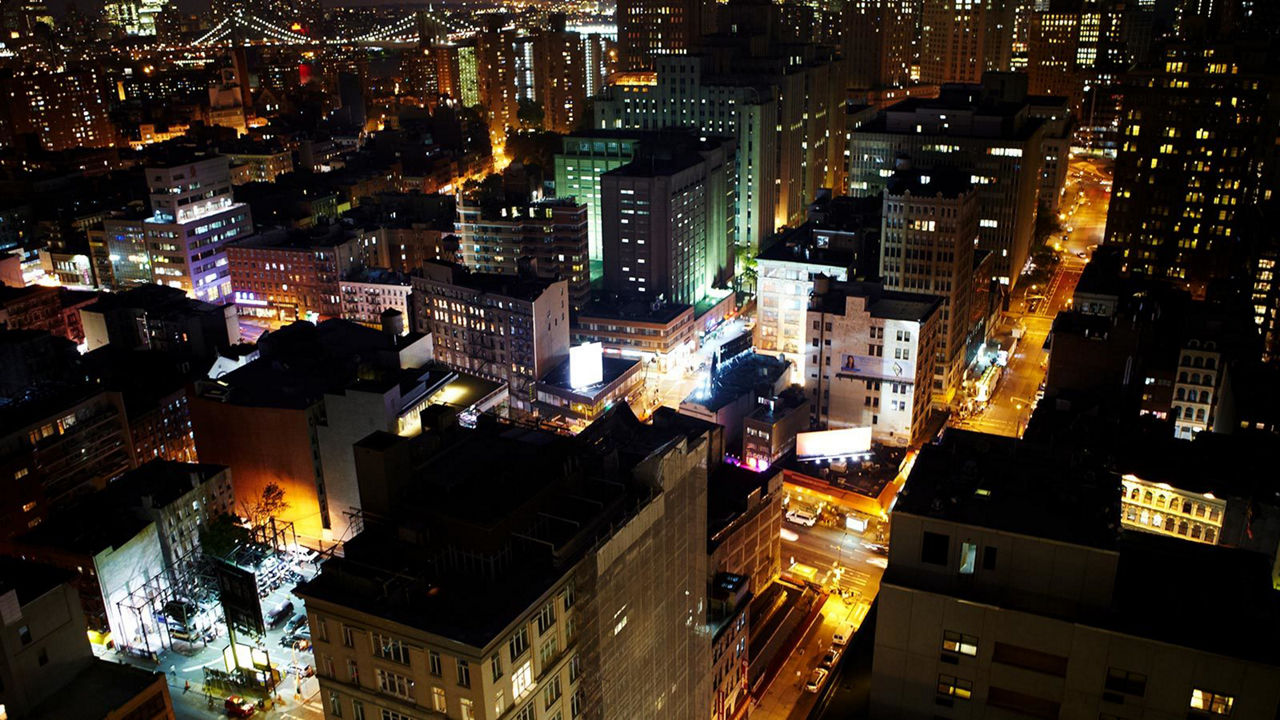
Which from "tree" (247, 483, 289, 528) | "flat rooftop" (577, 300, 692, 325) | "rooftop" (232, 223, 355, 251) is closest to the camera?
"tree" (247, 483, 289, 528)

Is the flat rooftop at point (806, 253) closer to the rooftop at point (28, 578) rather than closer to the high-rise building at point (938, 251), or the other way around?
the high-rise building at point (938, 251)

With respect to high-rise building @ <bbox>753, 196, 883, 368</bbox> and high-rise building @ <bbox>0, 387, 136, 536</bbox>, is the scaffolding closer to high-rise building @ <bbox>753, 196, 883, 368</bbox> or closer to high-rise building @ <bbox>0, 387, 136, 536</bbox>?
high-rise building @ <bbox>0, 387, 136, 536</bbox>

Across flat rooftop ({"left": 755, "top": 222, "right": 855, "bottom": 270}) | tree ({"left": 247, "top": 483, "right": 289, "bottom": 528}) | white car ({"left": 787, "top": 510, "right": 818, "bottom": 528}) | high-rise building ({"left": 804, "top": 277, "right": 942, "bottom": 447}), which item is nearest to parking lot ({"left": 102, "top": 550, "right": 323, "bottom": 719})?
tree ({"left": 247, "top": 483, "right": 289, "bottom": 528})

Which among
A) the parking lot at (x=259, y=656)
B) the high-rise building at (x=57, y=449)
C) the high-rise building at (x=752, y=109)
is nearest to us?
the parking lot at (x=259, y=656)

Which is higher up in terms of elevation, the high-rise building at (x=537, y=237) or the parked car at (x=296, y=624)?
the high-rise building at (x=537, y=237)

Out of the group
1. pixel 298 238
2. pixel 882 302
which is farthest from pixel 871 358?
pixel 298 238

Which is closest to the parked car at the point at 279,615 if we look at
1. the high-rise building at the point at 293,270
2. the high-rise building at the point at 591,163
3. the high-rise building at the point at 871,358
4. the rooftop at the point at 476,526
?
the rooftop at the point at 476,526
